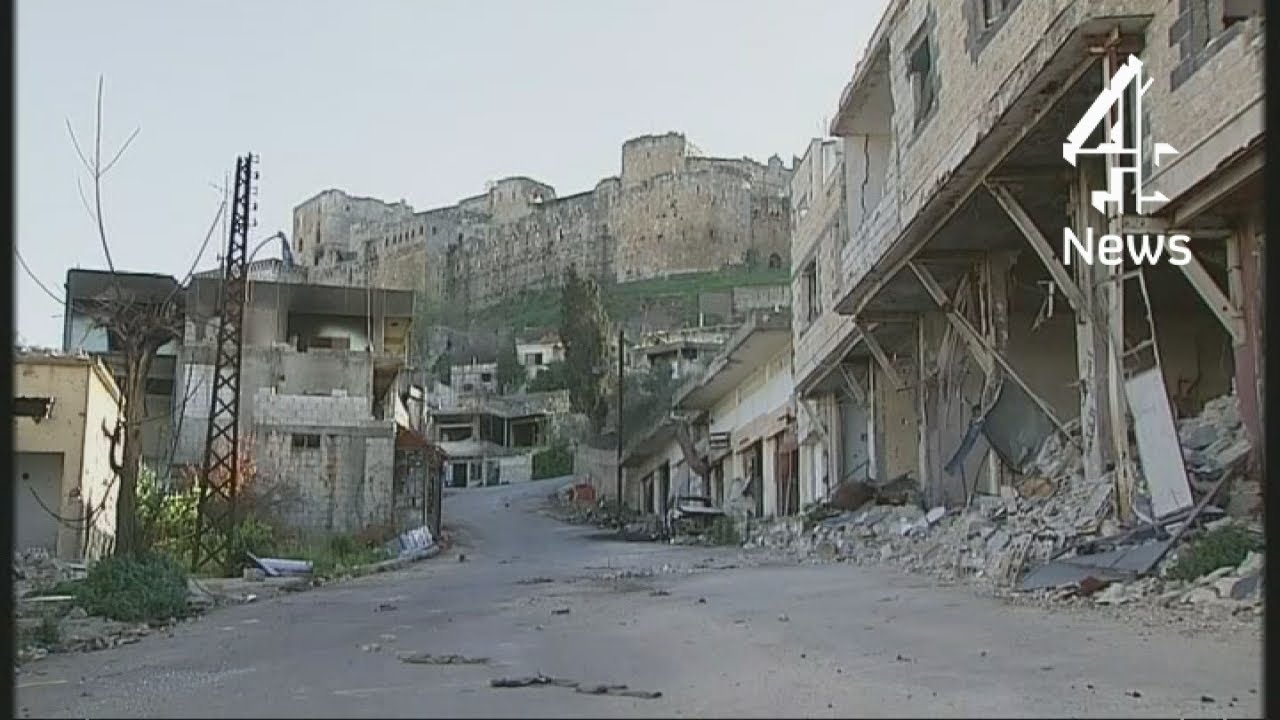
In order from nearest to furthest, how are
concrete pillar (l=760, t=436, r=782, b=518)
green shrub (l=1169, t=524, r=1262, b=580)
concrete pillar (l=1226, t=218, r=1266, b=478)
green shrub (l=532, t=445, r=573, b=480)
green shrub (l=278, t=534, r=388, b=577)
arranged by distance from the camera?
green shrub (l=1169, t=524, r=1262, b=580)
concrete pillar (l=1226, t=218, r=1266, b=478)
green shrub (l=278, t=534, r=388, b=577)
concrete pillar (l=760, t=436, r=782, b=518)
green shrub (l=532, t=445, r=573, b=480)

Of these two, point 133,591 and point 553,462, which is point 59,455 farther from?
point 553,462

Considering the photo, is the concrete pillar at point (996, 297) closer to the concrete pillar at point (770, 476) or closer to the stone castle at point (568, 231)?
Answer: the concrete pillar at point (770, 476)

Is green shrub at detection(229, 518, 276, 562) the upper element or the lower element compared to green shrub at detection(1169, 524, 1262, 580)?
lower

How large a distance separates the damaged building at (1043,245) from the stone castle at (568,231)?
58.5 m

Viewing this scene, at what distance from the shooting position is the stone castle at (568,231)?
86.6 m

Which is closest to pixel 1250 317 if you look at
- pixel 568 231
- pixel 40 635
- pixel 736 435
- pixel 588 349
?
pixel 40 635

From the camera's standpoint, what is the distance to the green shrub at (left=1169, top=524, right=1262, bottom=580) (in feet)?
30.2

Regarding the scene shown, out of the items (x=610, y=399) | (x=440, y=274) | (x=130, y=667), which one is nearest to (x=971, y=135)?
(x=130, y=667)

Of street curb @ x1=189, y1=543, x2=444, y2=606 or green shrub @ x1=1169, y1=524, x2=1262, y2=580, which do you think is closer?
green shrub @ x1=1169, y1=524, x2=1262, y2=580

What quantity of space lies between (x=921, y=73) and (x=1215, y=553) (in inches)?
438

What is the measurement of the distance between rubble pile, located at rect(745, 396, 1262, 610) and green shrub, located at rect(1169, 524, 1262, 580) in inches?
4.8

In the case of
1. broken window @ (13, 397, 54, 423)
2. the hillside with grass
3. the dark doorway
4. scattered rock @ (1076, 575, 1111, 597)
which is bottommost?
scattered rock @ (1076, 575, 1111, 597)

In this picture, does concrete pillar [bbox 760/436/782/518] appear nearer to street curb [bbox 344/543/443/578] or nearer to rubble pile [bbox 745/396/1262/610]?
street curb [bbox 344/543/443/578]

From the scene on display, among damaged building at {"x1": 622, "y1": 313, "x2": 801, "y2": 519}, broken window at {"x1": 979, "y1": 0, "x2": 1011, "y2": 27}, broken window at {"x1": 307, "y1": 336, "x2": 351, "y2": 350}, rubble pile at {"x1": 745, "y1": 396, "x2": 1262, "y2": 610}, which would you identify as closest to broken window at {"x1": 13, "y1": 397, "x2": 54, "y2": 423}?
rubble pile at {"x1": 745, "y1": 396, "x2": 1262, "y2": 610}
